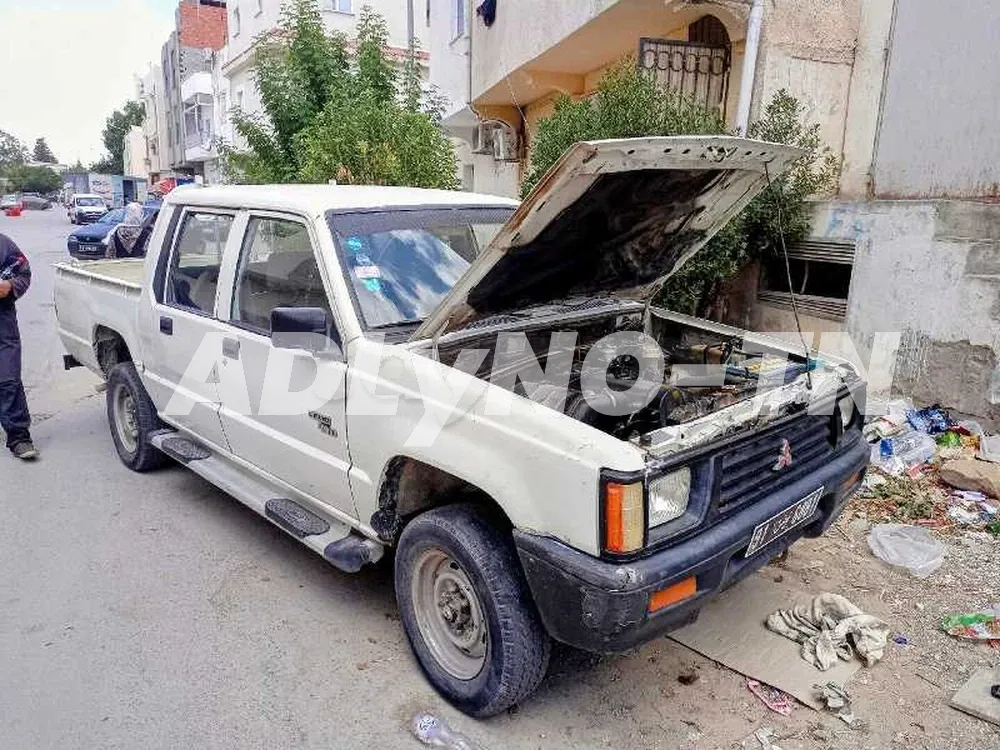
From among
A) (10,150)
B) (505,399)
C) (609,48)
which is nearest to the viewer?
(505,399)

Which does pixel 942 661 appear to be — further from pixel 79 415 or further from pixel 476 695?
pixel 79 415

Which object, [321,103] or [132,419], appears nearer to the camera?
[132,419]

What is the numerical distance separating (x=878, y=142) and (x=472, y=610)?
17.9 ft

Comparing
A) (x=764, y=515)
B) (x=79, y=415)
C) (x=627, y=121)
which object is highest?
(x=627, y=121)

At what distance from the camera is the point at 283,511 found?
11.2 feet

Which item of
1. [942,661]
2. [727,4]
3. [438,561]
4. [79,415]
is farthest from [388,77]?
[942,661]

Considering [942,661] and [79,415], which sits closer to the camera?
[942,661]

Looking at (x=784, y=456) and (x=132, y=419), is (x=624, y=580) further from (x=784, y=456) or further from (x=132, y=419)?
(x=132, y=419)

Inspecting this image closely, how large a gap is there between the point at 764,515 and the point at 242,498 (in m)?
2.47

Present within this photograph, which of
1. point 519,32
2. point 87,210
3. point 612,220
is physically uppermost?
point 519,32

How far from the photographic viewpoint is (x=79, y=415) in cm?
648

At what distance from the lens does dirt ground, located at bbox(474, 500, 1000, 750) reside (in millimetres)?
2623

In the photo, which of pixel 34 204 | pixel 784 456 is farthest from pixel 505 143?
pixel 34 204

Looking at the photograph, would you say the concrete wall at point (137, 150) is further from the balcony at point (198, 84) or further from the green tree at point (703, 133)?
the green tree at point (703, 133)
